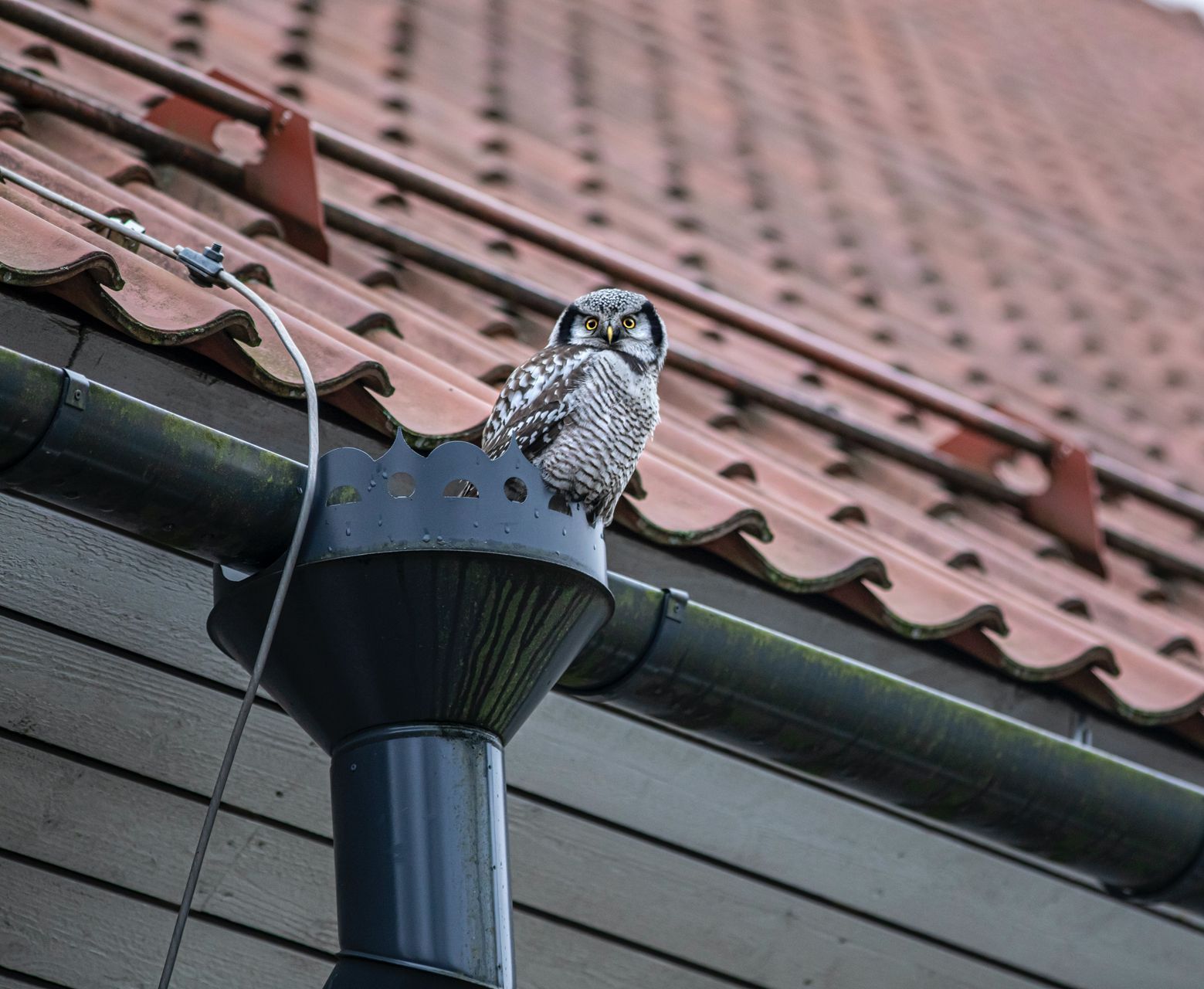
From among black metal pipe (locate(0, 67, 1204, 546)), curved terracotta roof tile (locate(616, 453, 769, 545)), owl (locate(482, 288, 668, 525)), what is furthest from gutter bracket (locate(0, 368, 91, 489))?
black metal pipe (locate(0, 67, 1204, 546))

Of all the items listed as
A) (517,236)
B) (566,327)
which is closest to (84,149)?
(517,236)

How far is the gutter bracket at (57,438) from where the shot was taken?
1.64 metres

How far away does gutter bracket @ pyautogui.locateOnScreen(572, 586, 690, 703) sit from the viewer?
2.00m

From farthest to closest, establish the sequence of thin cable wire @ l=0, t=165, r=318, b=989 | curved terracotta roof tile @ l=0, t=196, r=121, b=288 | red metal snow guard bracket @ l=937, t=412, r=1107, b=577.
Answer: red metal snow guard bracket @ l=937, t=412, r=1107, b=577 < curved terracotta roof tile @ l=0, t=196, r=121, b=288 < thin cable wire @ l=0, t=165, r=318, b=989

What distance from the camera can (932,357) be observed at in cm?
454

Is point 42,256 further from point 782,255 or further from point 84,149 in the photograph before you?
point 782,255

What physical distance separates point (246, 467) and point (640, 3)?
562cm

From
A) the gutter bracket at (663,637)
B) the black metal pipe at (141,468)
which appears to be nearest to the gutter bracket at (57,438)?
the black metal pipe at (141,468)

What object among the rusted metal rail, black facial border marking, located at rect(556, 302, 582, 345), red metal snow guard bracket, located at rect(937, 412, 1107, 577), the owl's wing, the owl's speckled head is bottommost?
red metal snow guard bracket, located at rect(937, 412, 1107, 577)

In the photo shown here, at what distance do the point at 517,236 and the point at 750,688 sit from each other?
1591 millimetres

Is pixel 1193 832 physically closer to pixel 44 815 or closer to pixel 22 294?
pixel 44 815

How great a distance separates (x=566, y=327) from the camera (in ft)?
9.11

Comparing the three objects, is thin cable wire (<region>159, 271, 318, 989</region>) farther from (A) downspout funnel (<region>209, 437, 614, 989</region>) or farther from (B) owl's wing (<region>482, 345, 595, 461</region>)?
(B) owl's wing (<region>482, 345, 595, 461</region>)

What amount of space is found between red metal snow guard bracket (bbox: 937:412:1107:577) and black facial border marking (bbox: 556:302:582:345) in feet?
4.30
